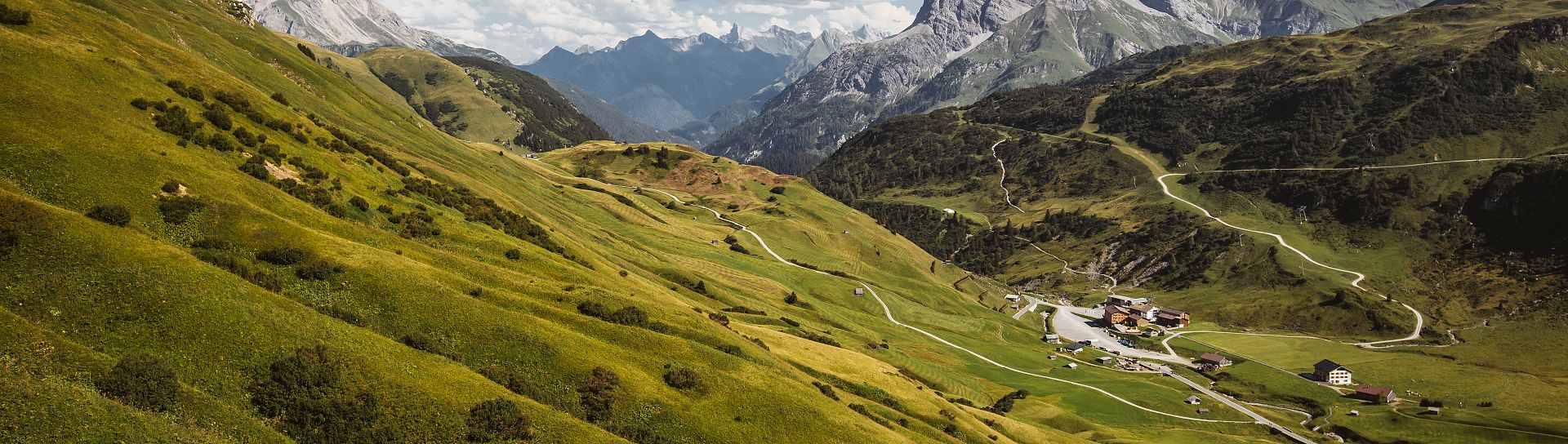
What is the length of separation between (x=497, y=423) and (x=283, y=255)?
1994cm

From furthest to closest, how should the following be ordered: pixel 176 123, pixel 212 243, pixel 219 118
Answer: pixel 219 118 → pixel 176 123 → pixel 212 243

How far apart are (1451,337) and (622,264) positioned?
7589 inches

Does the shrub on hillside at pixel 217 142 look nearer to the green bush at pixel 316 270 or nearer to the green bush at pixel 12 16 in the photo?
the green bush at pixel 12 16

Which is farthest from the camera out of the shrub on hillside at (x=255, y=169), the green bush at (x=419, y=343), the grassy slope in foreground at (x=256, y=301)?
the shrub on hillside at (x=255, y=169)

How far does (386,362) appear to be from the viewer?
38938 mm

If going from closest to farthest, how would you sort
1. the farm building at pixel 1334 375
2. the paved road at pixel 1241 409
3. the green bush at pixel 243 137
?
the green bush at pixel 243 137
the paved road at pixel 1241 409
the farm building at pixel 1334 375

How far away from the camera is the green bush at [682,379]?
5012cm

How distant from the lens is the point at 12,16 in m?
61.2

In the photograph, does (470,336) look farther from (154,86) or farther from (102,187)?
(154,86)

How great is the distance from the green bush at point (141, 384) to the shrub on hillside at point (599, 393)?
64.0ft

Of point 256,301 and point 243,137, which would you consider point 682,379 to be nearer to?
point 256,301

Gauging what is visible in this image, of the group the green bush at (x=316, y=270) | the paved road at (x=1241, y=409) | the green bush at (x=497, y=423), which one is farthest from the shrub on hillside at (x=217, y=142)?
the paved road at (x=1241, y=409)

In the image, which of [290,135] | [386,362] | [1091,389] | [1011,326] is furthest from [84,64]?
[1011,326]

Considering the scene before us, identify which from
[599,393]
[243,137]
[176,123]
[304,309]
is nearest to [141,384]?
[304,309]
